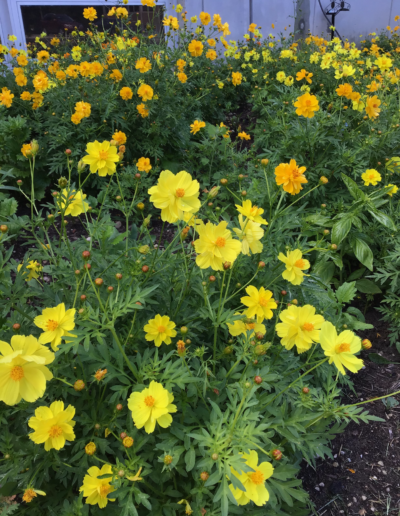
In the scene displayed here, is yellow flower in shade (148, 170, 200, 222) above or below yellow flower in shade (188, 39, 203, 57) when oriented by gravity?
below

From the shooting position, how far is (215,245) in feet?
3.66

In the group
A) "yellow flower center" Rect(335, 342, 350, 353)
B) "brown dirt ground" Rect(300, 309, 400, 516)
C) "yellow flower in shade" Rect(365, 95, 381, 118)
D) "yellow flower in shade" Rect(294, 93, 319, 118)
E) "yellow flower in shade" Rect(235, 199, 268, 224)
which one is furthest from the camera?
"yellow flower in shade" Rect(365, 95, 381, 118)

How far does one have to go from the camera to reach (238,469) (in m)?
0.91

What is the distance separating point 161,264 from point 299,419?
2.33 feet

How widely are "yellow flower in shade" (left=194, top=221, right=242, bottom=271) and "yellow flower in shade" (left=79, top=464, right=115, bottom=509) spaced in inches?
24.0

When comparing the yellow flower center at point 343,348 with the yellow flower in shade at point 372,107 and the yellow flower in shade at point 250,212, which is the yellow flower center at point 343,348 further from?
the yellow flower in shade at point 372,107

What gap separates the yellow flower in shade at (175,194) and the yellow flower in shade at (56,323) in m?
0.38

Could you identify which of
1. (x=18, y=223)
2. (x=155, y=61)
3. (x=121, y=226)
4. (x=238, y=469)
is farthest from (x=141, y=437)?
(x=155, y=61)

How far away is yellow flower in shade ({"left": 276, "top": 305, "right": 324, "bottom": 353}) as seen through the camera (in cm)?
112

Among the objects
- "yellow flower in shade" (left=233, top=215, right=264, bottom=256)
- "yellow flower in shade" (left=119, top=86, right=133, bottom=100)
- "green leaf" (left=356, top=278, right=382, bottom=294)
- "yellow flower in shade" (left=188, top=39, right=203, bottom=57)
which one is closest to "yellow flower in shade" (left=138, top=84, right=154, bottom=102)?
"yellow flower in shade" (left=119, top=86, right=133, bottom=100)

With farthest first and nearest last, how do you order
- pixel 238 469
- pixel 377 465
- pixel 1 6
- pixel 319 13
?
pixel 319 13 → pixel 1 6 → pixel 377 465 → pixel 238 469

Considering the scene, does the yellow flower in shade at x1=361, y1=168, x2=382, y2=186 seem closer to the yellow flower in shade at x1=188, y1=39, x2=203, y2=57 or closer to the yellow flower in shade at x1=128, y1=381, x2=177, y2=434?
the yellow flower in shade at x1=128, y1=381, x2=177, y2=434

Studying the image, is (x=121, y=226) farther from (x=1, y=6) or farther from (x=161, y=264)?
(x=1, y=6)

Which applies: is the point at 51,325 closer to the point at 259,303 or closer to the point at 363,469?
the point at 259,303
